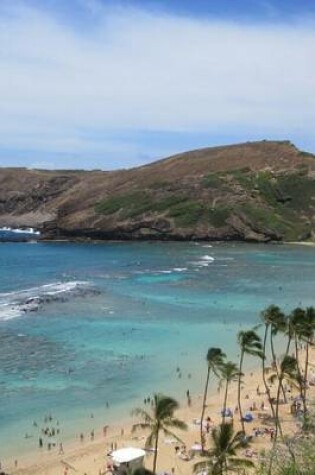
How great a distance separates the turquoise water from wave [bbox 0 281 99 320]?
15 centimetres

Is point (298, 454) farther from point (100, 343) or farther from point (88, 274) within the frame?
point (88, 274)

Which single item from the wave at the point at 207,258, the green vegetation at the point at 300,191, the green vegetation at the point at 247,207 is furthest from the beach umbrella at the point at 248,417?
the green vegetation at the point at 300,191

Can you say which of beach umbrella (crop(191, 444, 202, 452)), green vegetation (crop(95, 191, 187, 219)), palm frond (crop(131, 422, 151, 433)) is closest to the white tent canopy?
palm frond (crop(131, 422, 151, 433))

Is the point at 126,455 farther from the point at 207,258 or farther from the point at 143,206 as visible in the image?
the point at 143,206

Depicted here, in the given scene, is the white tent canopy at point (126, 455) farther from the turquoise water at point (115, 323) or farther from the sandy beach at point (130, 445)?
the turquoise water at point (115, 323)

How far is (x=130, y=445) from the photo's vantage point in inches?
1561

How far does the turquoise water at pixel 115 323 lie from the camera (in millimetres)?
46969

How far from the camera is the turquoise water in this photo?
4697cm

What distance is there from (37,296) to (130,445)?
5041 centimetres

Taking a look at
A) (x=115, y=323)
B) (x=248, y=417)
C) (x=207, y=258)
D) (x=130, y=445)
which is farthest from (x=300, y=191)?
(x=130, y=445)

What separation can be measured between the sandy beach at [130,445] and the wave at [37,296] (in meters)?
33.3

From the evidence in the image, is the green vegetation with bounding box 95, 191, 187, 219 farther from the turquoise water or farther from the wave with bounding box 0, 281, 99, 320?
the wave with bounding box 0, 281, 99, 320

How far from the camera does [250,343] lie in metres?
42.0

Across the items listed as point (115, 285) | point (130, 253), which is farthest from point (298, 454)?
point (130, 253)
